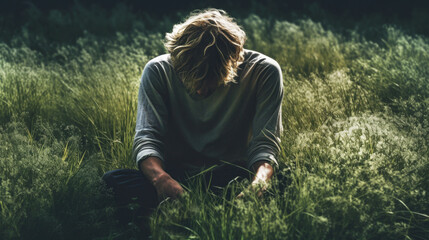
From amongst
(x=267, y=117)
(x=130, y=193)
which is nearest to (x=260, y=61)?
(x=267, y=117)

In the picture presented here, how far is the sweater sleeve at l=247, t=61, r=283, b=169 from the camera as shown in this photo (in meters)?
2.24

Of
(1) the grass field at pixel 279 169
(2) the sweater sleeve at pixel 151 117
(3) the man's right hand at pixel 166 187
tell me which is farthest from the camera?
(2) the sweater sleeve at pixel 151 117

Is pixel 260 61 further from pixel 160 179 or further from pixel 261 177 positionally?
pixel 160 179

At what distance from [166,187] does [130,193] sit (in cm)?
28

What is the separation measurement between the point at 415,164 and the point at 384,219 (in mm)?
365

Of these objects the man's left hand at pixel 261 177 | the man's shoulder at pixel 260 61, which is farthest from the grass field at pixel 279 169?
the man's shoulder at pixel 260 61

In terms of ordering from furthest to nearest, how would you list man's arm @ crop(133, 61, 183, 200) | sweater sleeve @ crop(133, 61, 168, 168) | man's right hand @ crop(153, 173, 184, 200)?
sweater sleeve @ crop(133, 61, 168, 168), man's arm @ crop(133, 61, 183, 200), man's right hand @ crop(153, 173, 184, 200)

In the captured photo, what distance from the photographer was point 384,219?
1885 millimetres

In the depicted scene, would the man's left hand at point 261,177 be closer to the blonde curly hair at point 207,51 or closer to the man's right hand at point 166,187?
the man's right hand at point 166,187

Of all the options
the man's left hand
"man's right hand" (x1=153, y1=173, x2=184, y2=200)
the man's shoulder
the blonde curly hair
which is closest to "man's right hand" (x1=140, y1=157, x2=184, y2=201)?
"man's right hand" (x1=153, y1=173, x2=184, y2=200)

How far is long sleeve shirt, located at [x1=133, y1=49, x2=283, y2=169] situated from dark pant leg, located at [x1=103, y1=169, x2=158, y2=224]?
12 cm

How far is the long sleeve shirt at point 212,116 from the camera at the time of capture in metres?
2.29

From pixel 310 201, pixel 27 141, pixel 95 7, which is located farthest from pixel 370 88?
pixel 95 7

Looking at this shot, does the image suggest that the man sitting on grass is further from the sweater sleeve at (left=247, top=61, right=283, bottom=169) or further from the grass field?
the grass field
